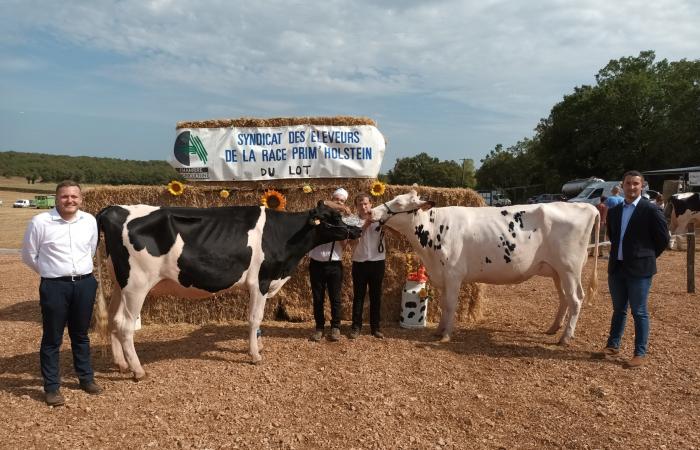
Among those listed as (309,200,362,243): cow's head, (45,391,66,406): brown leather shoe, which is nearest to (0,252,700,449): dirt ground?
(45,391,66,406): brown leather shoe

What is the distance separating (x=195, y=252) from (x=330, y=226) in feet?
5.33

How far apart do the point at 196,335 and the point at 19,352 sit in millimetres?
2029

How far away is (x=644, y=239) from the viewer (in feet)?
16.6

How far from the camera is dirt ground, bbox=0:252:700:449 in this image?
3.66m

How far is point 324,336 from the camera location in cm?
623

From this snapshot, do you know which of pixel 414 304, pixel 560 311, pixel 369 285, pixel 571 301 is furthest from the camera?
pixel 414 304

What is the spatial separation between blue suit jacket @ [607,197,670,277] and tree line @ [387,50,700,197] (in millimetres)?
35174

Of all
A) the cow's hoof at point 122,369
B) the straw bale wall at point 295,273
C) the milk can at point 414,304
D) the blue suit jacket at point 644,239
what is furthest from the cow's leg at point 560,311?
the cow's hoof at point 122,369

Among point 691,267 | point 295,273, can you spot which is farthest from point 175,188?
point 691,267

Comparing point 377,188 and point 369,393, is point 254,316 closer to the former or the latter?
point 369,393

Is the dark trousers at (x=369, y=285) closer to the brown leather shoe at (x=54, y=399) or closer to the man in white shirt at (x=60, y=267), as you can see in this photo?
the man in white shirt at (x=60, y=267)

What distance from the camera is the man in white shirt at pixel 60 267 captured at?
4023mm

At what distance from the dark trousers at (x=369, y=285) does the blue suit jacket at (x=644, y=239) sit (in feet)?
9.20

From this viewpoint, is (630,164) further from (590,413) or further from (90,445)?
(90,445)
